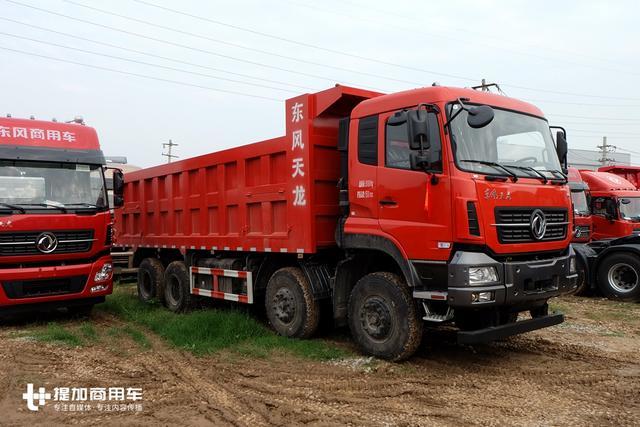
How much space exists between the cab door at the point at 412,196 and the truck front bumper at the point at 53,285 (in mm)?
5127

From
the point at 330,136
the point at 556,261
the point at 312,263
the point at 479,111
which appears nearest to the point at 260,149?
the point at 330,136

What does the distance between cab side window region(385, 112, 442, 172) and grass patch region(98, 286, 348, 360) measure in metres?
2.26

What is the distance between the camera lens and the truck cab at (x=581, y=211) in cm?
1242

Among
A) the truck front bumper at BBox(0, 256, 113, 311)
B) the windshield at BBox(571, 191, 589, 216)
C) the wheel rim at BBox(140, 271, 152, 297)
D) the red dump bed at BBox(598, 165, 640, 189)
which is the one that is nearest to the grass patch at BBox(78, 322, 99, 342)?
the truck front bumper at BBox(0, 256, 113, 311)

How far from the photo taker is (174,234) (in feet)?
30.8

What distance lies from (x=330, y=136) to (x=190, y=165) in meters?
3.22

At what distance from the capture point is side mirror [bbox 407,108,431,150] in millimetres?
4973

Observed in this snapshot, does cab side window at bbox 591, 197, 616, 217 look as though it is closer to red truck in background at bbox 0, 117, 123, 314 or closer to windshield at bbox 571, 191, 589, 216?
windshield at bbox 571, 191, 589, 216

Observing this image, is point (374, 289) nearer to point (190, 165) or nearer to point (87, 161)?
point (190, 165)

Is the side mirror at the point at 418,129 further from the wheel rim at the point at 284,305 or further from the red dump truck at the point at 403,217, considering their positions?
the wheel rim at the point at 284,305

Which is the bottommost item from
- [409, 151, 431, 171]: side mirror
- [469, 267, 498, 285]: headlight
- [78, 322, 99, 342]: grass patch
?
[78, 322, 99, 342]: grass patch

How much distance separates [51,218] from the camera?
→ 7.87m

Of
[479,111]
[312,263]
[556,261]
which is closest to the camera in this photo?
[479,111]

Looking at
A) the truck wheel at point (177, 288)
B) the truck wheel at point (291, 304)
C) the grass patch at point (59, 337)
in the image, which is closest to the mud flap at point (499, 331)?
the truck wheel at point (291, 304)
